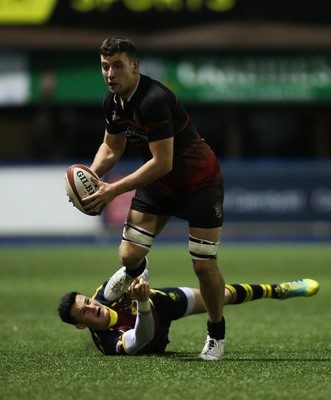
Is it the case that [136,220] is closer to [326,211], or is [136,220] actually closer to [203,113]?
[326,211]

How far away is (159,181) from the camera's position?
725cm

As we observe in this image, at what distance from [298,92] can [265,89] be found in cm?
77

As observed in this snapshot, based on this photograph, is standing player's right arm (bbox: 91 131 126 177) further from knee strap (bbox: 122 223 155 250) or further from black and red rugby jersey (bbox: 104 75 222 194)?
knee strap (bbox: 122 223 155 250)

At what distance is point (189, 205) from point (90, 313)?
3.33 ft

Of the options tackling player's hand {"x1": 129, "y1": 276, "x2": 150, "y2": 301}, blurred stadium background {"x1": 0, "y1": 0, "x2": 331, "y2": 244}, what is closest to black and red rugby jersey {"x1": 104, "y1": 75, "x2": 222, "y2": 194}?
tackling player's hand {"x1": 129, "y1": 276, "x2": 150, "y2": 301}

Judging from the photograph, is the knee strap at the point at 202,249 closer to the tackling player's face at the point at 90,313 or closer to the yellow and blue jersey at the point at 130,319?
the yellow and blue jersey at the point at 130,319

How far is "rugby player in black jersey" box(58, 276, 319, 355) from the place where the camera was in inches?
281

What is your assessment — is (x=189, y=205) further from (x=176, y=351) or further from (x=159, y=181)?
(x=176, y=351)

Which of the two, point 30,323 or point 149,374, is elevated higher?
point 149,374

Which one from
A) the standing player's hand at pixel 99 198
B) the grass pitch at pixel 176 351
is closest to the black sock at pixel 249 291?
the grass pitch at pixel 176 351

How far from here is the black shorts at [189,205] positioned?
23.5 ft

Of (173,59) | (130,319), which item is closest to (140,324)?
(130,319)

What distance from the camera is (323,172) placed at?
20.5m

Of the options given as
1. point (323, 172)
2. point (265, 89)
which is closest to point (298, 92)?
point (265, 89)
